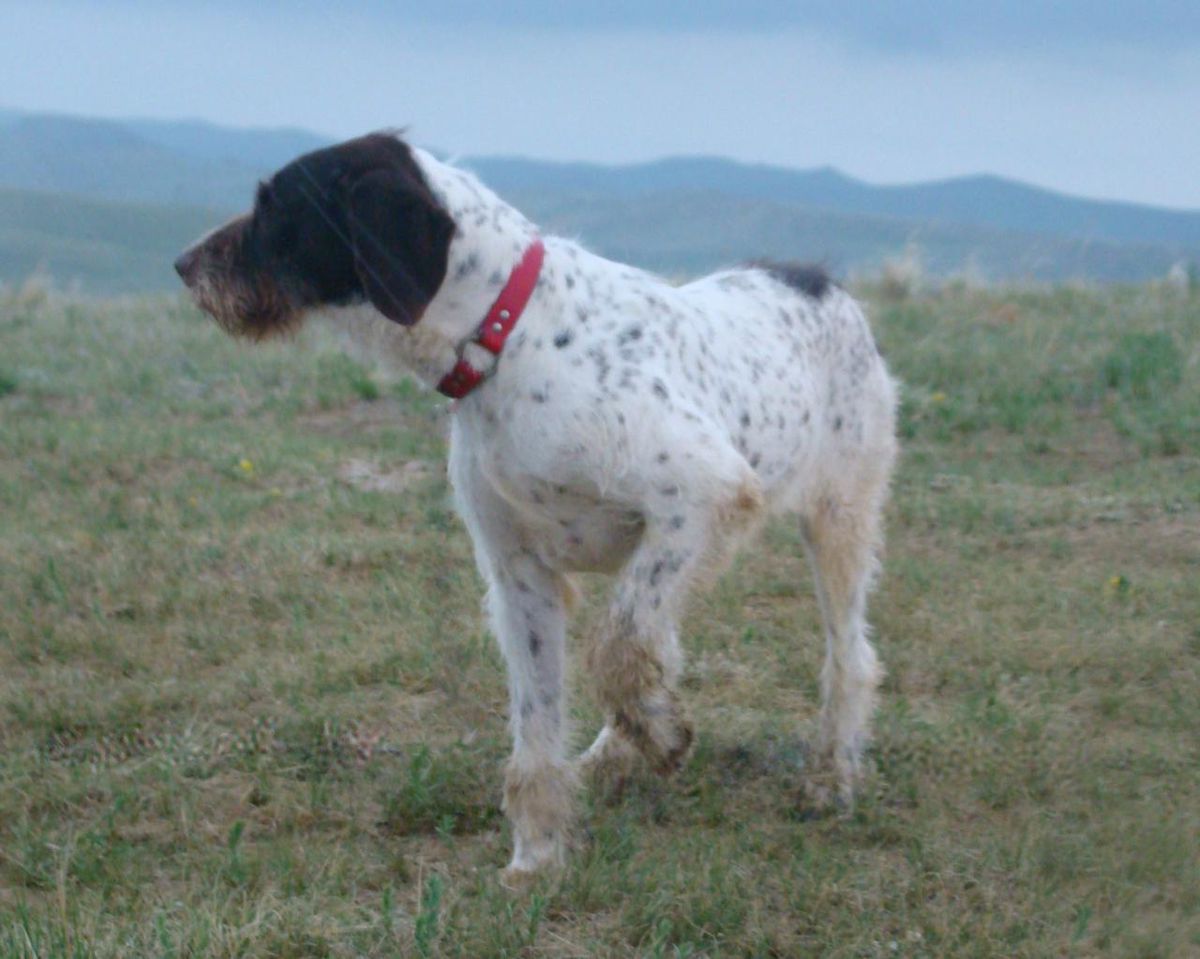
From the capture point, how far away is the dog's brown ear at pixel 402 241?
3682mm

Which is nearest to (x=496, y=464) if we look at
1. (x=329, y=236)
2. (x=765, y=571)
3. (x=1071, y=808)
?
(x=329, y=236)

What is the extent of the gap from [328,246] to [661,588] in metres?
1.12

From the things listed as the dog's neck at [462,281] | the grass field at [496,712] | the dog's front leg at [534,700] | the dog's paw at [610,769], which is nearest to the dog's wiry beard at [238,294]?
the grass field at [496,712]

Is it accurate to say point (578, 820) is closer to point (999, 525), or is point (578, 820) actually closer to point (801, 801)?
point (801, 801)

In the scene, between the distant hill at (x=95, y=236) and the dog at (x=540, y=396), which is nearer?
the dog at (x=540, y=396)

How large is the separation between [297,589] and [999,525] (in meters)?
2.98

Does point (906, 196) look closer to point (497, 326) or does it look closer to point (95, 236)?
point (95, 236)

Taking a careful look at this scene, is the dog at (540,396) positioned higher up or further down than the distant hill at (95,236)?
higher up

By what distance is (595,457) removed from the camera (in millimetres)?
3711

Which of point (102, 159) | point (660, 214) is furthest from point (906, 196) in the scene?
point (102, 159)

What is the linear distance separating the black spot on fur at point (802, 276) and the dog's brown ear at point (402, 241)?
1.55 m

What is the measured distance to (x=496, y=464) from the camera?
12.5 ft

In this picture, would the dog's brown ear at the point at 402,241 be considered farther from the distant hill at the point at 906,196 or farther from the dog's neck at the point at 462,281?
the distant hill at the point at 906,196

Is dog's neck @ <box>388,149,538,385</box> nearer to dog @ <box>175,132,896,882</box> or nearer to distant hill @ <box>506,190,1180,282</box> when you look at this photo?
dog @ <box>175,132,896,882</box>
